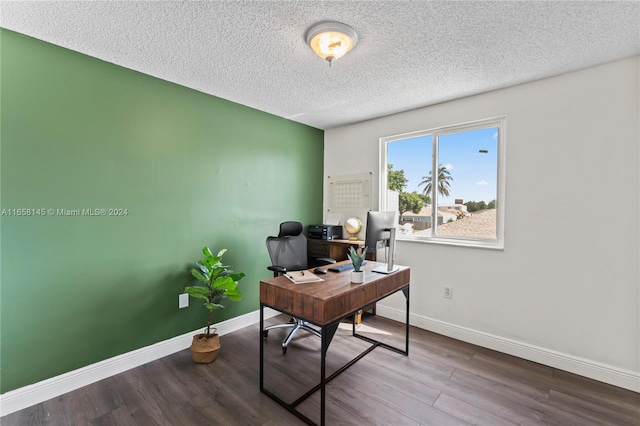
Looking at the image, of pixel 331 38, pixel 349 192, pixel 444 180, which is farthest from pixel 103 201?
pixel 444 180

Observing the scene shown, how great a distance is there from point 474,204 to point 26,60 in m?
3.78

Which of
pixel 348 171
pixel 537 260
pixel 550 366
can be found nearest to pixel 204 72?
pixel 348 171

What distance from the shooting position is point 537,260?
2.41 metres

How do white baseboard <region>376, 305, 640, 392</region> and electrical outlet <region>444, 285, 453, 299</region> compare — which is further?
electrical outlet <region>444, 285, 453, 299</region>

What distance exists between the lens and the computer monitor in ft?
7.36

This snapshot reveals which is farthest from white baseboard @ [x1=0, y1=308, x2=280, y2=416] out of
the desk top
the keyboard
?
the keyboard

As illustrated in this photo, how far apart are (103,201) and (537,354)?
3783 mm

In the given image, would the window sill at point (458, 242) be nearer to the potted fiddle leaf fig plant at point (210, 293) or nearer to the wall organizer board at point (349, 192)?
the wall organizer board at point (349, 192)

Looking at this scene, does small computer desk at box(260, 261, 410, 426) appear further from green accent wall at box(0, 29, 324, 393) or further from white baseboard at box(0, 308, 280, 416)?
green accent wall at box(0, 29, 324, 393)

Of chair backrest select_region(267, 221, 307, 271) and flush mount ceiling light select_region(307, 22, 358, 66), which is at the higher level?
flush mount ceiling light select_region(307, 22, 358, 66)

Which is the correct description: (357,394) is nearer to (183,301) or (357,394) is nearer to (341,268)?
(341,268)

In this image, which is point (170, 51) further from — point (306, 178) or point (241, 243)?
point (306, 178)

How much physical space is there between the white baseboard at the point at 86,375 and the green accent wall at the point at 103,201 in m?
0.05

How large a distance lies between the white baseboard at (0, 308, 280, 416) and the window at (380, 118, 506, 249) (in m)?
2.49
